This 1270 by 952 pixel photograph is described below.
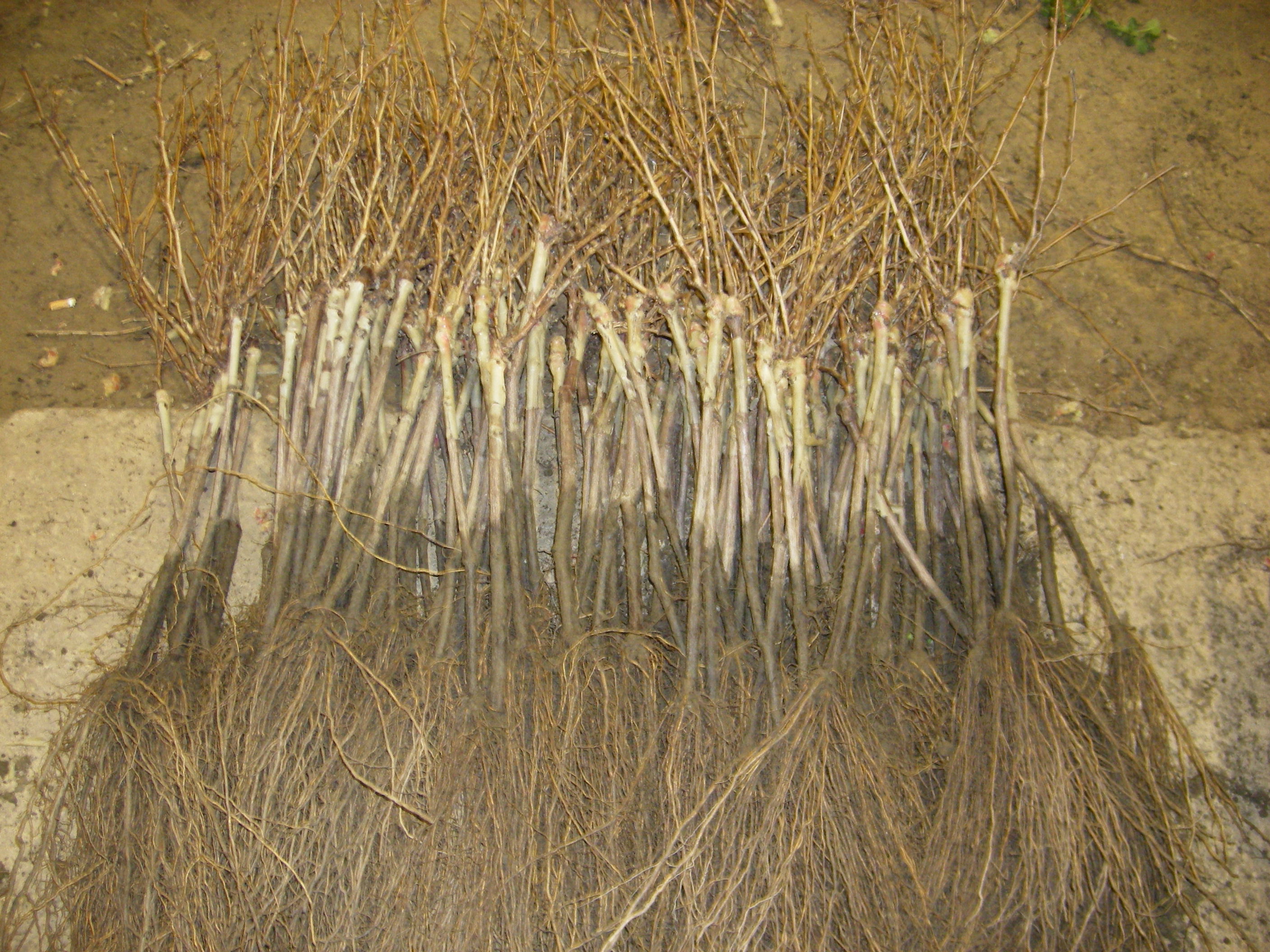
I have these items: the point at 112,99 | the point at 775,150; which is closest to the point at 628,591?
the point at 775,150

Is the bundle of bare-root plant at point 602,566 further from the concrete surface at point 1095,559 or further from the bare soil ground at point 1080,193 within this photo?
the bare soil ground at point 1080,193

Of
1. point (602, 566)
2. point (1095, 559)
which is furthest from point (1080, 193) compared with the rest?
point (602, 566)

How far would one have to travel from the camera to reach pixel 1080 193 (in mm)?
2576

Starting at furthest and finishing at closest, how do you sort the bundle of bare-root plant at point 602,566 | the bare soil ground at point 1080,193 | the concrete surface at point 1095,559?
the bare soil ground at point 1080,193, the concrete surface at point 1095,559, the bundle of bare-root plant at point 602,566

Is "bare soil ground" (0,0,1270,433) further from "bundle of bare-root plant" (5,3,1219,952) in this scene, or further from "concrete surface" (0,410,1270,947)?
"bundle of bare-root plant" (5,3,1219,952)

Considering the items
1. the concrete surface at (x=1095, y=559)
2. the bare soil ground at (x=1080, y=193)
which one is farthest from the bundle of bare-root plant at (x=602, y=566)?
the bare soil ground at (x=1080, y=193)

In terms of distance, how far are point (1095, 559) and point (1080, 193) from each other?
1.24 meters

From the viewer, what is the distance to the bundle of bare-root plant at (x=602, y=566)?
1.63m

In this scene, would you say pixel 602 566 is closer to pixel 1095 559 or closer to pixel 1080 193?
pixel 1095 559

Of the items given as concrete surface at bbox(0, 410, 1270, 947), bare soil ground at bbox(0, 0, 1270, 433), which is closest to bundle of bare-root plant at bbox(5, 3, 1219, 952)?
concrete surface at bbox(0, 410, 1270, 947)

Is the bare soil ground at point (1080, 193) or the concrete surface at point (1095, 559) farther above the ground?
the bare soil ground at point (1080, 193)

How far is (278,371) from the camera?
2209 millimetres

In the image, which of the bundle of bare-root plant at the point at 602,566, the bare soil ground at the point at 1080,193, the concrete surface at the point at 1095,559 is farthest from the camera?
the bare soil ground at the point at 1080,193

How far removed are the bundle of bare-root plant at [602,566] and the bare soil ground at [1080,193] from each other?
0.23m
